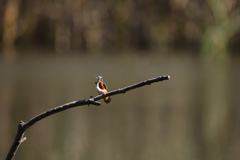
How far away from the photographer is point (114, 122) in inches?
227

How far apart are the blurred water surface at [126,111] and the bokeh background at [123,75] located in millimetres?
10

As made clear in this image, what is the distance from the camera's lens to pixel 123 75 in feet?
30.2

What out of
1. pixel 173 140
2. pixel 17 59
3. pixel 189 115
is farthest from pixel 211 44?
pixel 173 140

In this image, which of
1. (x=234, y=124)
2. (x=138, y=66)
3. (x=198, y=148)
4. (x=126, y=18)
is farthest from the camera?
(x=126, y=18)

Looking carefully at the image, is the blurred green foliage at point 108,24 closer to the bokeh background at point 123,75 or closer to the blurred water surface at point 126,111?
the bokeh background at point 123,75

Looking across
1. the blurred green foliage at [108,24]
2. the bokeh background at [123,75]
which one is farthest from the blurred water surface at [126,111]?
the blurred green foliage at [108,24]

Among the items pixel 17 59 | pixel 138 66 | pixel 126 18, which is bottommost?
pixel 138 66

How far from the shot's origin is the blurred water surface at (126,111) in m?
4.64

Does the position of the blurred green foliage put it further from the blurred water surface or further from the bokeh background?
the blurred water surface

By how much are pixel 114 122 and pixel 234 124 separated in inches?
39.2

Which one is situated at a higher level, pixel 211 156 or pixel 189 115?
pixel 189 115

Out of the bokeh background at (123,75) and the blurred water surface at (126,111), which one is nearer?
the blurred water surface at (126,111)

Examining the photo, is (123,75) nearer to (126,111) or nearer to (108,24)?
(126,111)

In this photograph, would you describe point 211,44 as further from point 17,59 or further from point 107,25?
Answer: point 17,59
